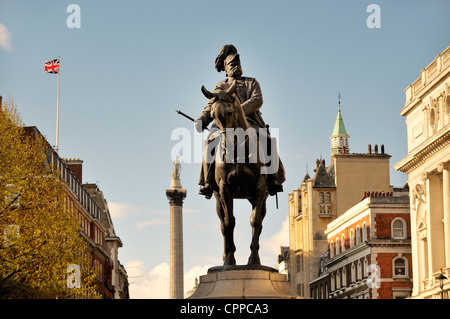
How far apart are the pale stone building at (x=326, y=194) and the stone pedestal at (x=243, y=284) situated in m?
102

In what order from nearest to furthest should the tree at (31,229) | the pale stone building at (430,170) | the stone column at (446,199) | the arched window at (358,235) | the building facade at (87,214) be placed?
the tree at (31,229) → the stone column at (446,199) → the pale stone building at (430,170) → the building facade at (87,214) → the arched window at (358,235)

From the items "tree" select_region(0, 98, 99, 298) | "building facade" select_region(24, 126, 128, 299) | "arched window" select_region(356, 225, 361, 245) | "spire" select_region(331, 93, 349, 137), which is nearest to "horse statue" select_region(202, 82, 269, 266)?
"tree" select_region(0, 98, 99, 298)

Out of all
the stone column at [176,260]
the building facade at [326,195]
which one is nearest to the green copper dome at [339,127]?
the building facade at [326,195]

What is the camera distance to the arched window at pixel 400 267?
94.1 metres

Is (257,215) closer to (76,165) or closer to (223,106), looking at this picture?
(223,106)

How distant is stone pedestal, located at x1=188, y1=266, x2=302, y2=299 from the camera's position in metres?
18.0

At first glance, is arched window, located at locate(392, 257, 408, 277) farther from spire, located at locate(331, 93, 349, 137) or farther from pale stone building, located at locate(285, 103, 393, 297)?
spire, located at locate(331, 93, 349, 137)

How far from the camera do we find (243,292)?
18000 millimetres

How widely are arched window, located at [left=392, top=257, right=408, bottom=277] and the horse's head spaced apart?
7776 cm

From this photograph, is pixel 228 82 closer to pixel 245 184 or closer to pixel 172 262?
pixel 245 184

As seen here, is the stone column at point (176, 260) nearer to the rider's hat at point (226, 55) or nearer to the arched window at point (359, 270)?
the arched window at point (359, 270)

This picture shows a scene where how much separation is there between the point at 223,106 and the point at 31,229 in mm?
27392
